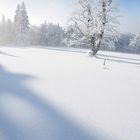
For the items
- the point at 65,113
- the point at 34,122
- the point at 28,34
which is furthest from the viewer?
the point at 28,34

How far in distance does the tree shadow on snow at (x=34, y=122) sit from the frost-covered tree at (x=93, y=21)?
22.9 m

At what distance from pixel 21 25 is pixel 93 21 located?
48.9 meters

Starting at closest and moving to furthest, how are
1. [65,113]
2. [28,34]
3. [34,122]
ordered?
[34,122] < [65,113] < [28,34]

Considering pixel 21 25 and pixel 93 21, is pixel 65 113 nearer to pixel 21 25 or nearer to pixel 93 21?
pixel 93 21

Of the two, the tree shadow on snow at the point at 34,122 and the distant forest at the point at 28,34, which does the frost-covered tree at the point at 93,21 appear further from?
the tree shadow on snow at the point at 34,122

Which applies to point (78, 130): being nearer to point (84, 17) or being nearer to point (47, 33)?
point (84, 17)

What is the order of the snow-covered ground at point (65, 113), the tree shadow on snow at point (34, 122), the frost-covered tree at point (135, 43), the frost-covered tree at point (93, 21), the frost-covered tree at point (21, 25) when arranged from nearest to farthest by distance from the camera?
1. the tree shadow on snow at point (34, 122)
2. the snow-covered ground at point (65, 113)
3. the frost-covered tree at point (93, 21)
4. the frost-covered tree at point (21, 25)
5. the frost-covered tree at point (135, 43)

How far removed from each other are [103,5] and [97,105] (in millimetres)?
24631

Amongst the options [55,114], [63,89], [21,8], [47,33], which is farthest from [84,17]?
[47,33]

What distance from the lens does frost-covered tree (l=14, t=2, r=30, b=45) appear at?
239 ft

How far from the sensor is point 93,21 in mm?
28578

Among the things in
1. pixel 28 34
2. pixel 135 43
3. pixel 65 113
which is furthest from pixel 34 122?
pixel 135 43

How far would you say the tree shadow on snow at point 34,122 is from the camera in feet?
13.7

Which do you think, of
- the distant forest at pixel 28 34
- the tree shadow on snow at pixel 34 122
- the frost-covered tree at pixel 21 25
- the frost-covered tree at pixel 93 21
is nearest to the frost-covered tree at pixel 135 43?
the distant forest at pixel 28 34
